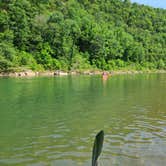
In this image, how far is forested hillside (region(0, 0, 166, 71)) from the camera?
69.3 meters

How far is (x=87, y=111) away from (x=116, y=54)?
8126 centimetres

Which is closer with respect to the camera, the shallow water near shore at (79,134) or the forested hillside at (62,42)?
the shallow water near shore at (79,134)

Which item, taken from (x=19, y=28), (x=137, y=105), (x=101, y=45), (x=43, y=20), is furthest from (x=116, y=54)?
(x=137, y=105)

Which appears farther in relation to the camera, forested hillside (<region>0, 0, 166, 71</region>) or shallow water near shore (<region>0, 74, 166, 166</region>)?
forested hillside (<region>0, 0, 166, 71</region>)

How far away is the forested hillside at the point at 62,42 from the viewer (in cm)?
6931

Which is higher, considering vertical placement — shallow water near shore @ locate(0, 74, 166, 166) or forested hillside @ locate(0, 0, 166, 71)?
forested hillside @ locate(0, 0, 166, 71)

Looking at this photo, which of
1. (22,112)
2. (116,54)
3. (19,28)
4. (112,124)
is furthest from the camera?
(116,54)

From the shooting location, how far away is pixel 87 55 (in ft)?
284

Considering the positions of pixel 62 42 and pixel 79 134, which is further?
pixel 62 42

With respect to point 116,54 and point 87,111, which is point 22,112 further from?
point 116,54

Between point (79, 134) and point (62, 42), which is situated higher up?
point (62, 42)

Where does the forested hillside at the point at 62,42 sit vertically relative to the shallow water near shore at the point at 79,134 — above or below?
above

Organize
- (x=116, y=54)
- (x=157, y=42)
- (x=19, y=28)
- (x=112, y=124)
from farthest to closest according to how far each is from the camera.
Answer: (x=157, y=42)
(x=116, y=54)
(x=19, y=28)
(x=112, y=124)

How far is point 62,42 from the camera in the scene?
78250mm
